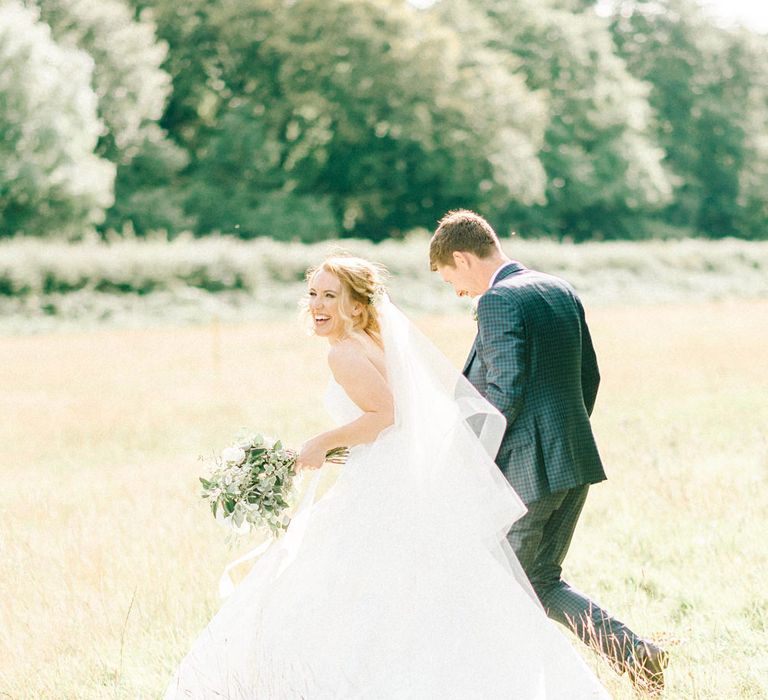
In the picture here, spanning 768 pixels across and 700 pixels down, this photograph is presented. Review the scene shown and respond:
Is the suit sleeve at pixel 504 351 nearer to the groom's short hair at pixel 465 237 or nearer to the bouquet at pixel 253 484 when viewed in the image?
the groom's short hair at pixel 465 237

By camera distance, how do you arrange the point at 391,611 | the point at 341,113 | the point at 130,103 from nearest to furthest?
the point at 391,611 < the point at 130,103 < the point at 341,113

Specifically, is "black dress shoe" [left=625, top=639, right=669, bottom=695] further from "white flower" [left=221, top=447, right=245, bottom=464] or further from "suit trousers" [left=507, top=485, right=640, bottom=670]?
"white flower" [left=221, top=447, right=245, bottom=464]

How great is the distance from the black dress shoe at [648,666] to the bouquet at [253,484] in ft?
4.98

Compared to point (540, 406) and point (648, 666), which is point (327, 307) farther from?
point (648, 666)

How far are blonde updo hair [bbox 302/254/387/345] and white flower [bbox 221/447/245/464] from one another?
24.0 inches

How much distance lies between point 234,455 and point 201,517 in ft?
12.2

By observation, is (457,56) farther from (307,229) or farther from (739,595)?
(739,595)

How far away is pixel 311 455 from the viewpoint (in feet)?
14.1

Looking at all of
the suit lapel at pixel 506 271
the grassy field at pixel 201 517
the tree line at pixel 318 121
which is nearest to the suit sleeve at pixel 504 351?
the suit lapel at pixel 506 271

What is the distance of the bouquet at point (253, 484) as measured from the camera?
4.23 metres

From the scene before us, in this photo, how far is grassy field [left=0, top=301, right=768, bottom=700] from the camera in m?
5.07

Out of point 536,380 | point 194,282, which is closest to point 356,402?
point 536,380

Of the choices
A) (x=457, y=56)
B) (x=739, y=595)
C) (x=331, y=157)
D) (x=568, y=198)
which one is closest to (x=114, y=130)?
(x=331, y=157)

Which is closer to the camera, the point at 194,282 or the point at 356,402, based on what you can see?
the point at 356,402
